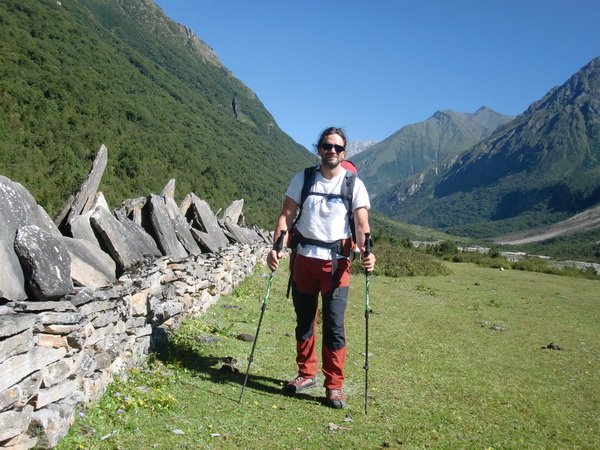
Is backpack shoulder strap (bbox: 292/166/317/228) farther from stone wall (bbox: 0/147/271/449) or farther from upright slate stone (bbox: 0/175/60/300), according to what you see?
upright slate stone (bbox: 0/175/60/300)

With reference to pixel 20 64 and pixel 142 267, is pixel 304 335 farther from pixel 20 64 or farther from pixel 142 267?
pixel 20 64

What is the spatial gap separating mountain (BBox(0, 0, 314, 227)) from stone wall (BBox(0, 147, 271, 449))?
4.55ft

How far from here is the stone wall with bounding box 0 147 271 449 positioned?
3.70 m

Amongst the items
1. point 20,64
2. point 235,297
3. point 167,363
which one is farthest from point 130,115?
point 167,363

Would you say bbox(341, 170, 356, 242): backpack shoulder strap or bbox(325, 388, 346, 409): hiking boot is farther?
bbox(341, 170, 356, 242): backpack shoulder strap

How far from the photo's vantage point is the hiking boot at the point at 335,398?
5.63 meters

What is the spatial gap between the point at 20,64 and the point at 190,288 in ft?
212

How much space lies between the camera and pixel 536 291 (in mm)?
20875

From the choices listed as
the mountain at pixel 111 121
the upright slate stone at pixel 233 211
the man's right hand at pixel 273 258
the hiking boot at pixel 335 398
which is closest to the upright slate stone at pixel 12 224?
the man's right hand at pixel 273 258

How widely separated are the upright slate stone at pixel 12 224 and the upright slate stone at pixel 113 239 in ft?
4.17

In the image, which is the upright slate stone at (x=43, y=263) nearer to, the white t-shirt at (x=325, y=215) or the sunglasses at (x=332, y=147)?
the white t-shirt at (x=325, y=215)

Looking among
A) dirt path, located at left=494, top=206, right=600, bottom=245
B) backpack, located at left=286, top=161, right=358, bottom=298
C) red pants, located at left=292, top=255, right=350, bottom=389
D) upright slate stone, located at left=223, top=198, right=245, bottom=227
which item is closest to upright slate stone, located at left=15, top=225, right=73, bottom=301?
backpack, located at left=286, top=161, right=358, bottom=298

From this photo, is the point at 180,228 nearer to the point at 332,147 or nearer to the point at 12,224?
the point at 332,147

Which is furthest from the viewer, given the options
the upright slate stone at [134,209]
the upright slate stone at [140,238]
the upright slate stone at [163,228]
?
the upright slate stone at [134,209]
